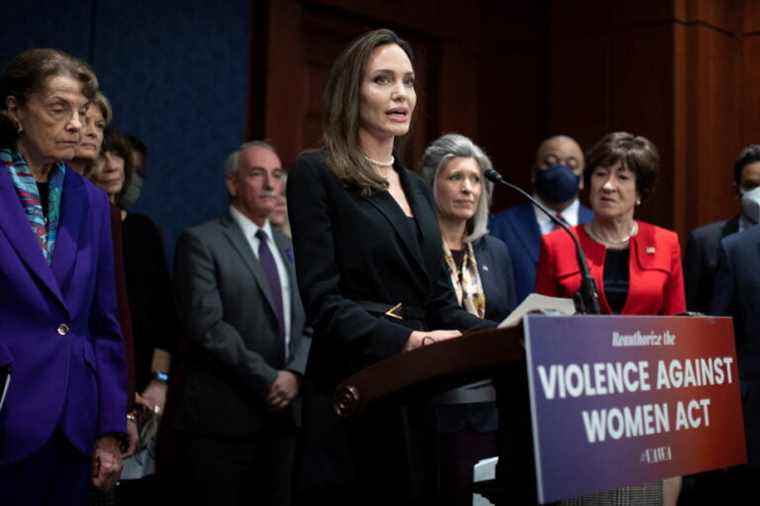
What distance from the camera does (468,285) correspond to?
3.18 m

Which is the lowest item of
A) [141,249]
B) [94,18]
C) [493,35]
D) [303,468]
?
[303,468]

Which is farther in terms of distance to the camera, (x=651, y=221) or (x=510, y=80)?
(x=510, y=80)

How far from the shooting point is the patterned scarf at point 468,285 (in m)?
3.12

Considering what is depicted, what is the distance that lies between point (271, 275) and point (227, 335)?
336 mm

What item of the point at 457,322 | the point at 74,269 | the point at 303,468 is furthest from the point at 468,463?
the point at 74,269

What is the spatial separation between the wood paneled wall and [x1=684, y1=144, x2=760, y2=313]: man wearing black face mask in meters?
1.40

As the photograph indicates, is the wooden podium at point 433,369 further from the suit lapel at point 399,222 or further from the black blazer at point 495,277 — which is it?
the black blazer at point 495,277

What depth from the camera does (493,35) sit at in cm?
639

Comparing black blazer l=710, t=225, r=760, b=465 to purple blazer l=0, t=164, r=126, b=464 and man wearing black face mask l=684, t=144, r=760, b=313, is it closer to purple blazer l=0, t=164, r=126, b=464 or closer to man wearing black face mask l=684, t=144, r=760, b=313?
man wearing black face mask l=684, t=144, r=760, b=313

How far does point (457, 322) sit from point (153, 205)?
9.02 feet

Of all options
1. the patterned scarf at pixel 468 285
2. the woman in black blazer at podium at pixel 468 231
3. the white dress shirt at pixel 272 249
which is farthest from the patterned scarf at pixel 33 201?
the white dress shirt at pixel 272 249

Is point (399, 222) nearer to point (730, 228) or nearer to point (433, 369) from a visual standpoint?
point (433, 369)

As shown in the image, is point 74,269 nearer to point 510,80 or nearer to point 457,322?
point 457,322

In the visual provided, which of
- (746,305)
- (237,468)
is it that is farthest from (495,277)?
(237,468)
